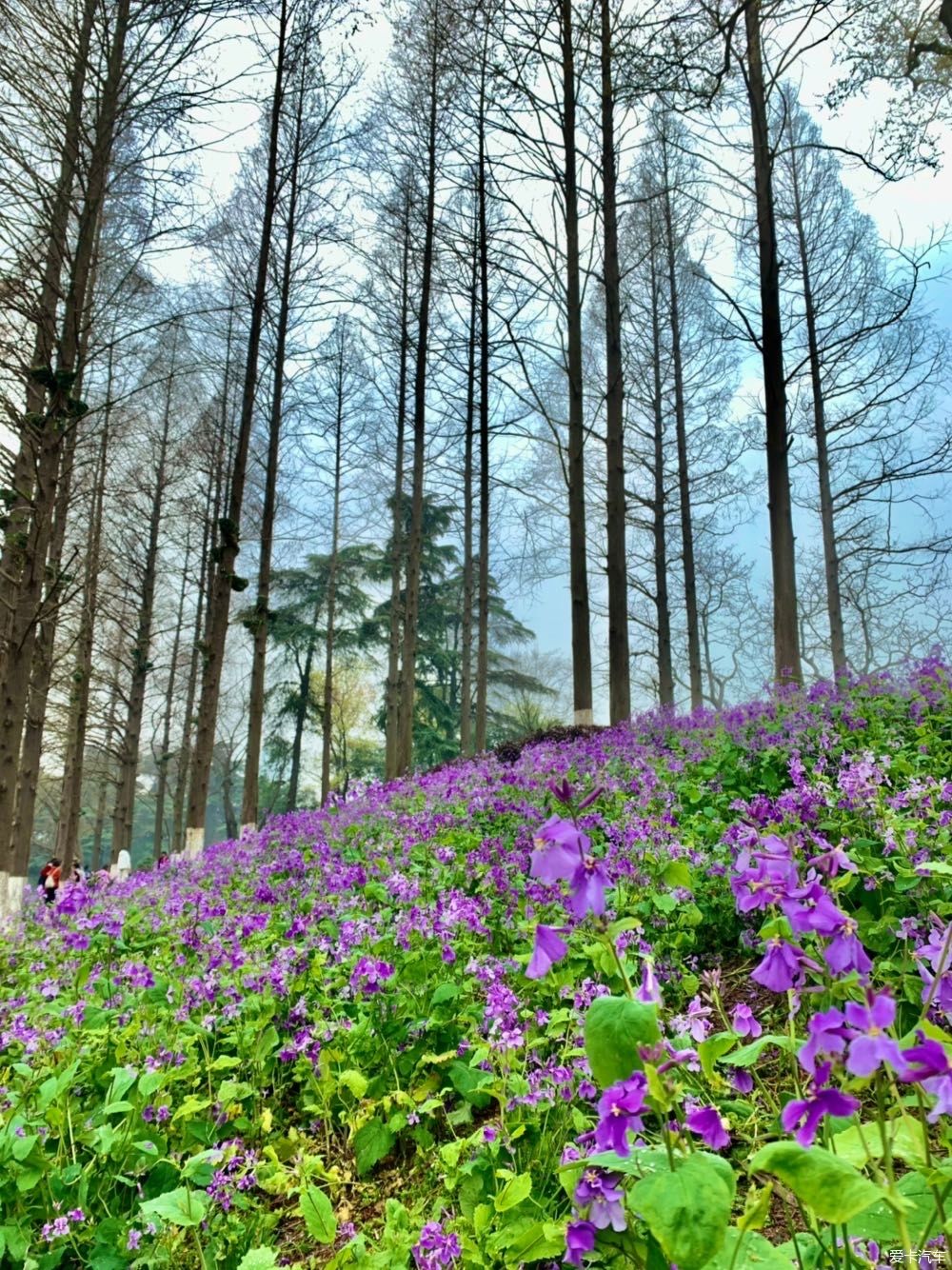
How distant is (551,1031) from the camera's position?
2092 millimetres

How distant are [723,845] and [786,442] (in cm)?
798

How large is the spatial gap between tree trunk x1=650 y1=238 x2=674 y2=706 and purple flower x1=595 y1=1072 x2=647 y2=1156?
1440cm

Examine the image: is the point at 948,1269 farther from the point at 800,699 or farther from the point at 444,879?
the point at 800,699

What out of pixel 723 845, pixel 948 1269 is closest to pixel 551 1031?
pixel 948 1269

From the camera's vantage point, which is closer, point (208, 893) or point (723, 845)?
point (723, 845)

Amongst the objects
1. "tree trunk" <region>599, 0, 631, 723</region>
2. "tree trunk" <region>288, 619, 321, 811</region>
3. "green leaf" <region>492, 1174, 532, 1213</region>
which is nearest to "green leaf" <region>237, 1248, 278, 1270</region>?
"green leaf" <region>492, 1174, 532, 1213</region>

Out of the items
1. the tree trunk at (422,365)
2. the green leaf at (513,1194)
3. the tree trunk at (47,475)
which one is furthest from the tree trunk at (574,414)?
the green leaf at (513,1194)

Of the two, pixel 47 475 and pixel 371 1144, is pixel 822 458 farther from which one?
pixel 371 1144

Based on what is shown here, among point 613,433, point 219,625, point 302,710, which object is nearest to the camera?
point 219,625

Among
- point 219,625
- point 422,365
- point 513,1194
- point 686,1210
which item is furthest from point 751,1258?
point 422,365

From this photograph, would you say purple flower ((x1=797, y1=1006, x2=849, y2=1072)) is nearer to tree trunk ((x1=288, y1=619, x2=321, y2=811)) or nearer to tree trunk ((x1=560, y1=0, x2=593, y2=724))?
tree trunk ((x1=560, y1=0, x2=593, y2=724))

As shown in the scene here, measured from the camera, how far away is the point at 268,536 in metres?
12.4

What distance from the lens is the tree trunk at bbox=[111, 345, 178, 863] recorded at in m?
15.7

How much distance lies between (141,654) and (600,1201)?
16.5 m
